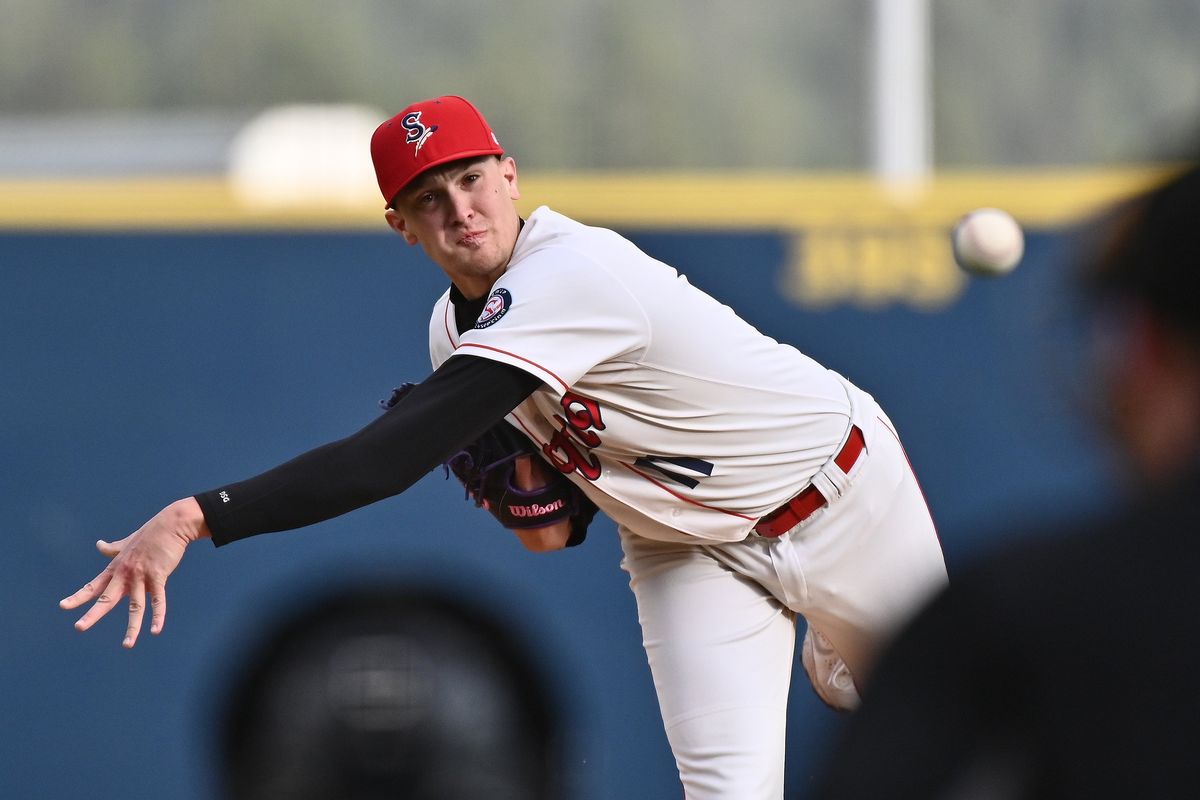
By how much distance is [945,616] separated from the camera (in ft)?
4.32

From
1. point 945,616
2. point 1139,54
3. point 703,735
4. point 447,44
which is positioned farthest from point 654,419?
point 1139,54

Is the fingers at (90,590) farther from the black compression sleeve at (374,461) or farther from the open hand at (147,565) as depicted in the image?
the black compression sleeve at (374,461)

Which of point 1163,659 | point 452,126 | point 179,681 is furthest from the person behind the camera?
point 179,681

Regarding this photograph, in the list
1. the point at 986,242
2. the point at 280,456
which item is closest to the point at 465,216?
the point at 986,242

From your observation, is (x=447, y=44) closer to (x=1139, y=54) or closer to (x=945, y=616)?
(x=1139, y=54)

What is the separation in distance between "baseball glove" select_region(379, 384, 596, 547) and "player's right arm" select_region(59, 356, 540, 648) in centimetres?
51

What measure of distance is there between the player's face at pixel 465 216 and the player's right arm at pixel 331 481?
346 millimetres

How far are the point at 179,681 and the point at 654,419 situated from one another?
338cm

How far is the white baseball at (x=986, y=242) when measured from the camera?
5477 millimetres

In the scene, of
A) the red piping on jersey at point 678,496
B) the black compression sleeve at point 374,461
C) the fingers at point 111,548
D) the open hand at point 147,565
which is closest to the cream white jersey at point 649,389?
the red piping on jersey at point 678,496

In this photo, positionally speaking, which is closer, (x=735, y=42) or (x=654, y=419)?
(x=654, y=419)

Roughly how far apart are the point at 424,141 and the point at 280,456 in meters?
3.28

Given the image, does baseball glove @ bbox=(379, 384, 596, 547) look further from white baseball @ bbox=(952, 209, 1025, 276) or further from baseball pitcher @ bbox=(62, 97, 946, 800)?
white baseball @ bbox=(952, 209, 1025, 276)

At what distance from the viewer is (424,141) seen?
11.2 feet
